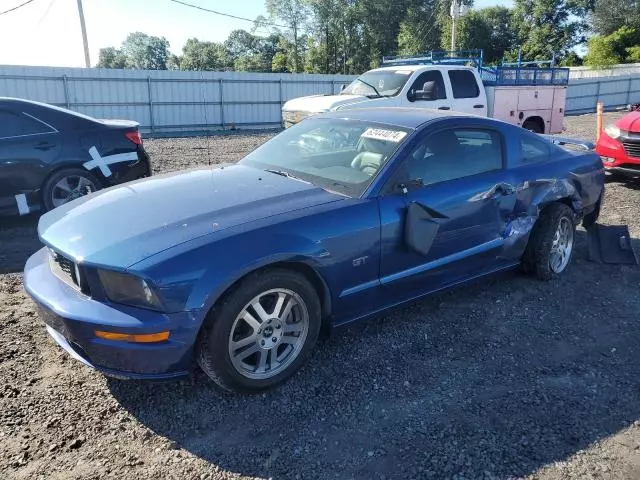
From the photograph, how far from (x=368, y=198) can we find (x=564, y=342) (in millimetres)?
1760

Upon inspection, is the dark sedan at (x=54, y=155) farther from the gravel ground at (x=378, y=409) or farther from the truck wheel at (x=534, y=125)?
the truck wheel at (x=534, y=125)

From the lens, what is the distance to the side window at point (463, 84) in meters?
10.3

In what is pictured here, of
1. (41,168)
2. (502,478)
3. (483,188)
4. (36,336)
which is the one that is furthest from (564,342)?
(41,168)

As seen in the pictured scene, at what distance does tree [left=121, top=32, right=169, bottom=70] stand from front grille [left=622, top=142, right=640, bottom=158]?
92.9 m

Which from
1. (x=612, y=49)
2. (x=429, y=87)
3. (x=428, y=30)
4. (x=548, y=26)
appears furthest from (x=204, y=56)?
(x=429, y=87)

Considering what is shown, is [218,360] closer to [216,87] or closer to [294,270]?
[294,270]

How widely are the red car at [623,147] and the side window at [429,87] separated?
2.95 meters

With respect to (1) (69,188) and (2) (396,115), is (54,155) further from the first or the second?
(2) (396,115)

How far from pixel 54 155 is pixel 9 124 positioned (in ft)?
1.88

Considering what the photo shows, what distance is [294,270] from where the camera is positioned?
3.01 m

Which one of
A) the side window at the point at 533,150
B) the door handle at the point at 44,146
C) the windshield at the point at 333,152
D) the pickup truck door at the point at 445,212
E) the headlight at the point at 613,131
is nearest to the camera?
the pickup truck door at the point at 445,212

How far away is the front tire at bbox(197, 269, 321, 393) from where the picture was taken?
2.74m

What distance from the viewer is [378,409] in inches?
114

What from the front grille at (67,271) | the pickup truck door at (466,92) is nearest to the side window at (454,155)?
the front grille at (67,271)
